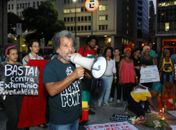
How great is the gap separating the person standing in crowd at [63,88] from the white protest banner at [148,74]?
7.88 meters

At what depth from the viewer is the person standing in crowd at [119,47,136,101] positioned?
37.8ft

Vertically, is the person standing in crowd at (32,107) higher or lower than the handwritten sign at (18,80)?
lower

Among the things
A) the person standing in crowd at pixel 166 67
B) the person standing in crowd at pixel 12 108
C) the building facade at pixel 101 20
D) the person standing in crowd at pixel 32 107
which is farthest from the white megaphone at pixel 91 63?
the building facade at pixel 101 20

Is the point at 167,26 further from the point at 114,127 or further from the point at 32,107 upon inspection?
the point at 32,107

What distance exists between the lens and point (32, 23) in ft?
204

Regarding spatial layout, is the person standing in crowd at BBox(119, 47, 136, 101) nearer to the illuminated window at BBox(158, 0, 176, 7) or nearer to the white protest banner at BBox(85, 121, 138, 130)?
the white protest banner at BBox(85, 121, 138, 130)

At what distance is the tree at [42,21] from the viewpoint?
61.9 meters

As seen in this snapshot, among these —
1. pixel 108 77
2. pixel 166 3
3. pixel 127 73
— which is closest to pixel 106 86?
pixel 108 77

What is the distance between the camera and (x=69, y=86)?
12.6ft

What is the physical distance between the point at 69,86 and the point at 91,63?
498mm

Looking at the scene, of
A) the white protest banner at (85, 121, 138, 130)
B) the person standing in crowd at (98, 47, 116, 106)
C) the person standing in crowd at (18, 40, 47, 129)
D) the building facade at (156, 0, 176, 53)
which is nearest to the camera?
the person standing in crowd at (18, 40, 47, 129)

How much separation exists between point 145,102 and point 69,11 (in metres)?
96.7

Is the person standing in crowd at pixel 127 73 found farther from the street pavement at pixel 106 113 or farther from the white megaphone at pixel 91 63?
the white megaphone at pixel 91 63

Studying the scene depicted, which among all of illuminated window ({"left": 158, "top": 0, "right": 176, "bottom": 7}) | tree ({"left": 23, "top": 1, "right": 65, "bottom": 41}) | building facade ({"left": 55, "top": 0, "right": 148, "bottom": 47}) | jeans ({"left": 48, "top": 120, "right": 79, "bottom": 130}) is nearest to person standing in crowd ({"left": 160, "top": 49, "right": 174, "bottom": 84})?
jeans ({"left": 48, "top": 120, "right": 79, "bottom": 130})
